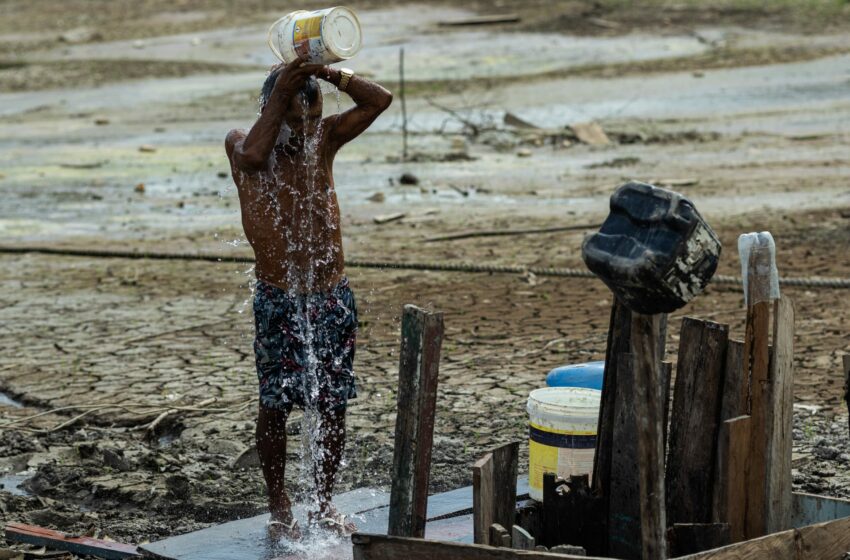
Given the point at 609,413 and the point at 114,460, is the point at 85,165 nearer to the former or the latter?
the point at 114,460

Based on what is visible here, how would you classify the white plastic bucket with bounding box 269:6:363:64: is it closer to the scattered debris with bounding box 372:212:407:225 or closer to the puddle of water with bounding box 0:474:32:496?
the puddle of water with bounding box 0:474:32:496

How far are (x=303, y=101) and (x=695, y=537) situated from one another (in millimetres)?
1789

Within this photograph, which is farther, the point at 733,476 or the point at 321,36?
the point at 321,36

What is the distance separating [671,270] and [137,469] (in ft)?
9.66

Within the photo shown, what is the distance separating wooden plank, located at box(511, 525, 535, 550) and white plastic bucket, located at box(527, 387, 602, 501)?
847 mm

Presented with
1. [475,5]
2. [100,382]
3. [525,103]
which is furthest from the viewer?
[475,5]

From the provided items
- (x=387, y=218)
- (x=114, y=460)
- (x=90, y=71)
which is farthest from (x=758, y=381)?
(x=90, y=71)

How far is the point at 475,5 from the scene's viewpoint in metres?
28.9

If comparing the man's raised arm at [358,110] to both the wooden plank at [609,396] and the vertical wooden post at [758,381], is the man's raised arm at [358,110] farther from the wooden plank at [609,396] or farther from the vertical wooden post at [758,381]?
the vertical wooden post at [758,381]

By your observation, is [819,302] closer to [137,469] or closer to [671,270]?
[137,469]

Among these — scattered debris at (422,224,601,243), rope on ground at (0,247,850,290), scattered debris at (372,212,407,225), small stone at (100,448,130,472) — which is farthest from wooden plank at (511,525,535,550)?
scattered debris at (372,212,407,225)

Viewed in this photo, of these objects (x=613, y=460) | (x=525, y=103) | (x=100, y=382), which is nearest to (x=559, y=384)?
(x=613, y=460)

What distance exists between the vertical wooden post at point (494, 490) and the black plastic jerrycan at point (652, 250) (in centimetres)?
67

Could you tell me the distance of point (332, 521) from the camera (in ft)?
14.8
